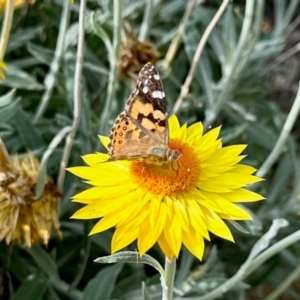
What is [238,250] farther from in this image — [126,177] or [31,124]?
[126,177]

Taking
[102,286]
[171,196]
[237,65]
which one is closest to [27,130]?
[102,286]

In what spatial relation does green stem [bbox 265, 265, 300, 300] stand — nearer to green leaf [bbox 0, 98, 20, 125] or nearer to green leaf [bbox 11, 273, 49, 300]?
green leaf [bbox 11, 273, 49, 300]

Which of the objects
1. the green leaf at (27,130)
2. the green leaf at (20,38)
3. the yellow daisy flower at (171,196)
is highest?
the yellow daisy flower at (171,196)

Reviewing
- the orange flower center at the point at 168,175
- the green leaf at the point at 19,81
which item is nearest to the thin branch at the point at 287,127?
the orange flower center at the point at 168,175

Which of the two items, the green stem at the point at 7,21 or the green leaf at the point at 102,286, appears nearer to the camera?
the green stem at the point at 7,21

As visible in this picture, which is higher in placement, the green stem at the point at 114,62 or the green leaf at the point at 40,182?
the green stem at the point at 114,62

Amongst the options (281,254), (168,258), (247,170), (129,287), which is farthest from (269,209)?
(168,258)

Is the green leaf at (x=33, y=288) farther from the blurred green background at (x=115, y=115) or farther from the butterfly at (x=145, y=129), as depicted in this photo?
the butterfly at (x=145, y=129)

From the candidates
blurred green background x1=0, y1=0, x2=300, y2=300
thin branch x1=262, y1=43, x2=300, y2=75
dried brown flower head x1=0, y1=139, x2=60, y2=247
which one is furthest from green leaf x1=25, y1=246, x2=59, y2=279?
thin branch x1=262, y1=43, x2=300, y2=75
